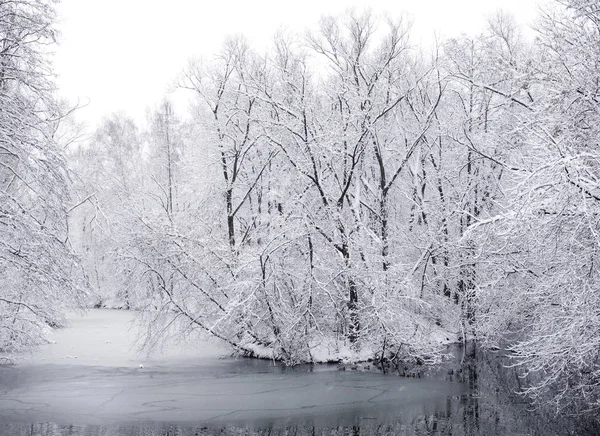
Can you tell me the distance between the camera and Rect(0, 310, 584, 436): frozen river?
11.4 meters

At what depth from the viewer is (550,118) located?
426 inches

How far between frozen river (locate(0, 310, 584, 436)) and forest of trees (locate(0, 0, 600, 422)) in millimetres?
1384

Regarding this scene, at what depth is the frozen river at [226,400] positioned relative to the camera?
450 inches

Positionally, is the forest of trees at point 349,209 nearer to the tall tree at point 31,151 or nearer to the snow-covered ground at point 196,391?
the tall tree at point 31,151

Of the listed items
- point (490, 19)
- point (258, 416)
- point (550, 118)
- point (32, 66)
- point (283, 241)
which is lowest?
point (258, 416)

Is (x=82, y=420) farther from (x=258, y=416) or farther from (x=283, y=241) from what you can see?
(x=283, y=241)

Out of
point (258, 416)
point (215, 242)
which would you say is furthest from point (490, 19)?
point (258, 416)

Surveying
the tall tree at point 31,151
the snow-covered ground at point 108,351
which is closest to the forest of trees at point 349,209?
the tall tree at point 31,151

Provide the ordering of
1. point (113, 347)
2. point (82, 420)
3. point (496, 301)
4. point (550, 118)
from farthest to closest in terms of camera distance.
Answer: point (113, 347) < point (496, 301) < point (82, 420) < point (550, 118)

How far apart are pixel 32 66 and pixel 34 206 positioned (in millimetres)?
2604

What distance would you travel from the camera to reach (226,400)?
1377 cm

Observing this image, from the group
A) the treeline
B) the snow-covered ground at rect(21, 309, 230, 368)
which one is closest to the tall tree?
the treeline

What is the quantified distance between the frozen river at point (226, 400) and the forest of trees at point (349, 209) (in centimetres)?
138

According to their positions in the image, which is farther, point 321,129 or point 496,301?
point 321,129
